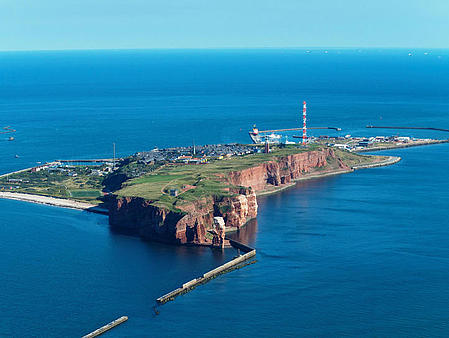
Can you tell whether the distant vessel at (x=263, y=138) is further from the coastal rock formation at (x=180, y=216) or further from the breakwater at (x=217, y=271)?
the breakwater at (x=217, y=271)

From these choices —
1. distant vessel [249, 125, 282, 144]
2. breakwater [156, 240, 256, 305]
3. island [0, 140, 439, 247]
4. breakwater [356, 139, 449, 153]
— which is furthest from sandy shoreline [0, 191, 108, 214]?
breakwater [356, 139, 449, 153]

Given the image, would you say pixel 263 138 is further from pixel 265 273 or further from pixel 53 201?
pixel 265 273

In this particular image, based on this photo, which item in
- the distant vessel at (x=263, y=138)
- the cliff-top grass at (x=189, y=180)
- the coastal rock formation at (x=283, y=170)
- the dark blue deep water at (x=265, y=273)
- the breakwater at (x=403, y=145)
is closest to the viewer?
the dark blue deep water at (x=265, y=273)

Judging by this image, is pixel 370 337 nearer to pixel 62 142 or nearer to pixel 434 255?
pixel 434 255

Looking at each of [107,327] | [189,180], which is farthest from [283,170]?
[107,327]

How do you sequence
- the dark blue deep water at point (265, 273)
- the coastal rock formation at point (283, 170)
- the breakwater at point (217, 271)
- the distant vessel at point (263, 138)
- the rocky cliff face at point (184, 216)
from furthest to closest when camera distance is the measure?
the distant vessel at point (263, 138), the coastal rock formation at point (283, 170), the rocky cliff face at point (184, 216), the breakwater at point (217, 271), the dark blue deep water at point (265, 273)

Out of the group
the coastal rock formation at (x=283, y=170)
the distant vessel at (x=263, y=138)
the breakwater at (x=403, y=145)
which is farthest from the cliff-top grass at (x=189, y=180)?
the distant vessel at (x=263, y=138)

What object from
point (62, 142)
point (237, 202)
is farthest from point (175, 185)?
point (62, 142)
